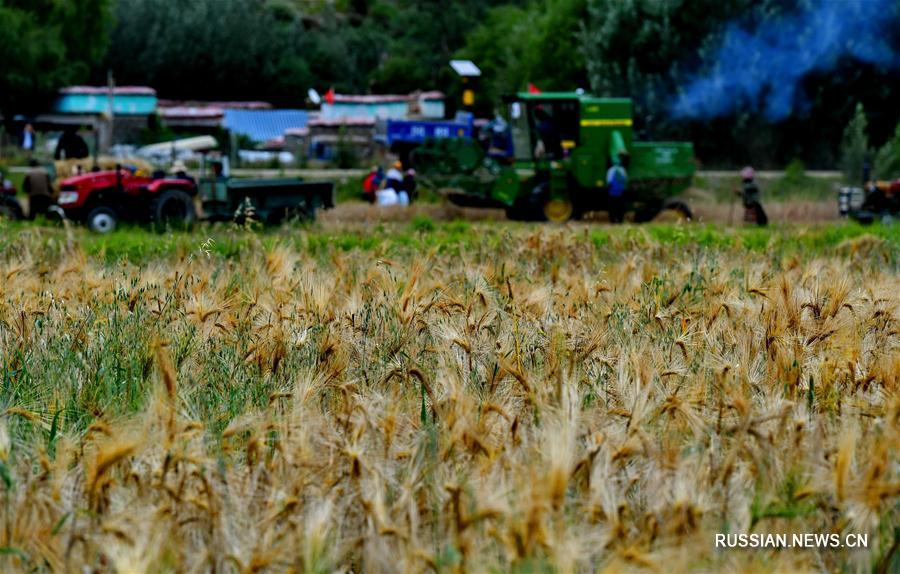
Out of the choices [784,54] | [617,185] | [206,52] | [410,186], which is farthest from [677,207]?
[206,52]

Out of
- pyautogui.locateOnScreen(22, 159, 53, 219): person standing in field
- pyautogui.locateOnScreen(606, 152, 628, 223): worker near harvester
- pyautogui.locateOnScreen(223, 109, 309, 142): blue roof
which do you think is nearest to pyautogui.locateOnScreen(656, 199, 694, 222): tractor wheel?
pyautogui.locateOnScreen(606, 152, 628, 223): worker near harvester

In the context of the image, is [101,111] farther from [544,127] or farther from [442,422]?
[442,422]

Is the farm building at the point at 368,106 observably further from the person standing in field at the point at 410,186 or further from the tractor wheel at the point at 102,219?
the tractor wheel at the point at 102,219

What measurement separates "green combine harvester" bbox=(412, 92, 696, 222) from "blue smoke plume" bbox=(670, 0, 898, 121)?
536 inches

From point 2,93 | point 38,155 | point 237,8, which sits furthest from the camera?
point 237,8

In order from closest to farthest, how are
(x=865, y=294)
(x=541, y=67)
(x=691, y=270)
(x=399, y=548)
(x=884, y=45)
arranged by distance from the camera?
(x=399, y=548) → (x=865, y=294) → (x=691, y=270) → (x=884, y=45) → (x=541, y=67)

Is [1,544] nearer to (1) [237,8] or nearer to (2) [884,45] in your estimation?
(2) [884,45]

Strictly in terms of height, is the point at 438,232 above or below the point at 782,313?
below

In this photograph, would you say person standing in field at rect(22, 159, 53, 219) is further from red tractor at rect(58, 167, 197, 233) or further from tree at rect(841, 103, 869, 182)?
tree at rect(841, 103, 869, 182)

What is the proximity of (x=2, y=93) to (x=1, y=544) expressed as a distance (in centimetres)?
5871

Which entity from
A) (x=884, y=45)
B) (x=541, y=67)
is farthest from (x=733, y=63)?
(x=541, y=67)

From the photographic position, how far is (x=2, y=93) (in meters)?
59.1

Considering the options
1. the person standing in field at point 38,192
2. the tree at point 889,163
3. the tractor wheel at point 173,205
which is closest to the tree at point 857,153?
the tree at point 889,163

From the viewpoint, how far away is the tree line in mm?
42000
